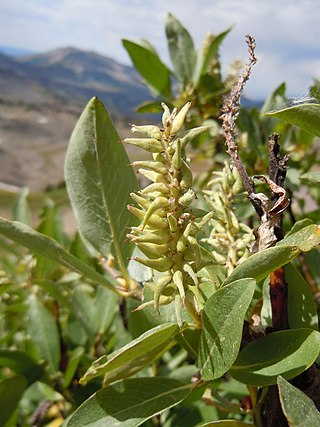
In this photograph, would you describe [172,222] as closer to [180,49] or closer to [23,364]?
[23,364]

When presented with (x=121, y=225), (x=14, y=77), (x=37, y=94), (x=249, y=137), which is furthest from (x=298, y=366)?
(x=14, y=77)

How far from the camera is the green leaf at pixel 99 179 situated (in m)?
0.76

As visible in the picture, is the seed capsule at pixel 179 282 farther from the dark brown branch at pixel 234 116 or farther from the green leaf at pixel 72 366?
the green leaf at pixel 72 366

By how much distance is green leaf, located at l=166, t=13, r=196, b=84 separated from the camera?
1.51m

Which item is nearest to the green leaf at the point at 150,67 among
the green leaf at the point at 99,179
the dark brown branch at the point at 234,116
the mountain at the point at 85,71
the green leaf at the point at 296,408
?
the green leaf at the point at 99,179

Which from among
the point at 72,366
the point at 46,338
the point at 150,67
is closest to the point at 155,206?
the point at 72,366

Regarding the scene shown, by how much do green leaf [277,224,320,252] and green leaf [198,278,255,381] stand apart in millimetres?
75

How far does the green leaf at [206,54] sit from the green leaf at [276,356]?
98 centimetres

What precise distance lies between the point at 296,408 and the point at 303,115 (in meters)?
0.31

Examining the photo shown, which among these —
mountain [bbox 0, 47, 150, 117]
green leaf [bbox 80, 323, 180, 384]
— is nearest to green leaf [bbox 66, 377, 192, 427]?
green leaf [bbox 80, 323, 180, 384]

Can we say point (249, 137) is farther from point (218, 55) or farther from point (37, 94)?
point (37, 94)

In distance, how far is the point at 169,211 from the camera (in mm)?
540

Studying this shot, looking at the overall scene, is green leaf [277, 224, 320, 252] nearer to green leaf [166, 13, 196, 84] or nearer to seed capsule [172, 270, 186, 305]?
seed capsule [172, 270, 186, 305]

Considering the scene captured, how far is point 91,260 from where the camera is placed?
1.46m
